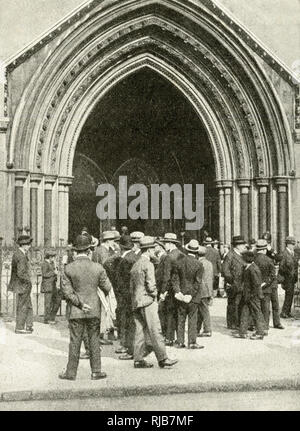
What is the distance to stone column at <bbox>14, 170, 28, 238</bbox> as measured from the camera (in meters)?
17.8

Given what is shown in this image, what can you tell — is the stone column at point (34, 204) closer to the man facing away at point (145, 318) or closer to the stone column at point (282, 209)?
the stone column at point (282, 209)

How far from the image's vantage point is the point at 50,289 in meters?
12.5

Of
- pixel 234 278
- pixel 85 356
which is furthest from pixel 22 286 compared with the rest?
pixel 234 278

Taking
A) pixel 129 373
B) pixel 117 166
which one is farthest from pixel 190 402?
pixel 117 166

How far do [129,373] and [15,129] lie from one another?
10.9 m

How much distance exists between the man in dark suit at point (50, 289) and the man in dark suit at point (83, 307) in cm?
442

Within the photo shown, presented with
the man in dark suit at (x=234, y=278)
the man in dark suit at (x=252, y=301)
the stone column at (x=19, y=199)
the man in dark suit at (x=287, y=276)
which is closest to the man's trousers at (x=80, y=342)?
the man in dark suit at (x=252, y=301)

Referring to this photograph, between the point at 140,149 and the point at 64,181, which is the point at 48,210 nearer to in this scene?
the point at 64,181

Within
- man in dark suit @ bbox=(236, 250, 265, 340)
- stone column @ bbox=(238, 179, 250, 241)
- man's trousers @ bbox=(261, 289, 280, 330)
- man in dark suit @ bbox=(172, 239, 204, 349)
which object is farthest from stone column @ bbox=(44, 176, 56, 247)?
man in dark suit @ bbox=(172, 239, 204, 349)

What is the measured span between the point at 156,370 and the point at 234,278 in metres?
3.60

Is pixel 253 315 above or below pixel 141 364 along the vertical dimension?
above

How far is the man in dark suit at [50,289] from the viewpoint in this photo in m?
12.2

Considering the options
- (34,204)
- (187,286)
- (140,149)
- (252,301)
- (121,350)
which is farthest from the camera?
(140,149)

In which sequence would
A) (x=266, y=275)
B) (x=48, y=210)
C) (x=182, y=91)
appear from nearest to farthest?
(x=266, y=275), (x=48, y=210), (x=182, y=91)
